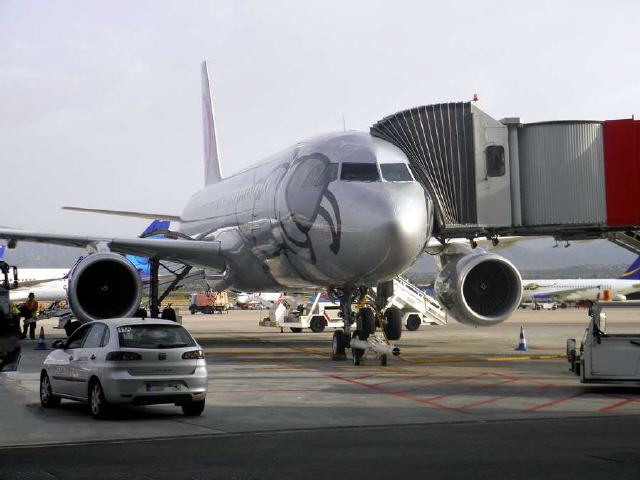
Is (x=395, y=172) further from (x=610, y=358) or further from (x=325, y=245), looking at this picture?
(x=610, y=358)

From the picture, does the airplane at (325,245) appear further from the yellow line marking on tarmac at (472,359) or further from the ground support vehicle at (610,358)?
the ground support vehicle at (610,358)

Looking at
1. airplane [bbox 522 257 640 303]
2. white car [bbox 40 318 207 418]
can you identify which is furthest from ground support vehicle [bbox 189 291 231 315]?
white car [bbox 40 318 207 418]

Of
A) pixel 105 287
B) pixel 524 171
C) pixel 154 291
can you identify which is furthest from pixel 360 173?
pixel 154 291

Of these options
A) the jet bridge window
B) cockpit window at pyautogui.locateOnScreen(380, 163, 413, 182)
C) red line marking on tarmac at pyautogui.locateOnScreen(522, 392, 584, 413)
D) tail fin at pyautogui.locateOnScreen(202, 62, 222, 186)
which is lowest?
red line marking on tarmac at pyautogui.locateOnScreen(522, 392, 584, 413)

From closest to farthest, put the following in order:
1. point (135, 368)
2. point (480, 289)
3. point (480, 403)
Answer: point (135, 368)
point (480, 403)
point (480, 289)

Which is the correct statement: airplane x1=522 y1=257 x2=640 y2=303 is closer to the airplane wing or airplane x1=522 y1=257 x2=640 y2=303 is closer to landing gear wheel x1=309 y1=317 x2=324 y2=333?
landing gear wheel x1=309 y1=317 x2=324 y2=333

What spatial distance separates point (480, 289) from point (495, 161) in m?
3.08

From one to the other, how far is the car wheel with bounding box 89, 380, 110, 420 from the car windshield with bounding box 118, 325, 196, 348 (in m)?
0.58

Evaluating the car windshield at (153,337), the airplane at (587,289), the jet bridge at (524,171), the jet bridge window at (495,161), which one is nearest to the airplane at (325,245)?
the jet bridge at (524,171)

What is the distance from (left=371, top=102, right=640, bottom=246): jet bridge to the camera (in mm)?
17953

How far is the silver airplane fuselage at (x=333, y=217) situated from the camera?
620 inches

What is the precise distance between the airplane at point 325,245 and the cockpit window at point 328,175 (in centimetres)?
2

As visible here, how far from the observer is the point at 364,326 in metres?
17.3

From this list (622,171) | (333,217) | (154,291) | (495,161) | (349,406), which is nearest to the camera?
(349,406)
